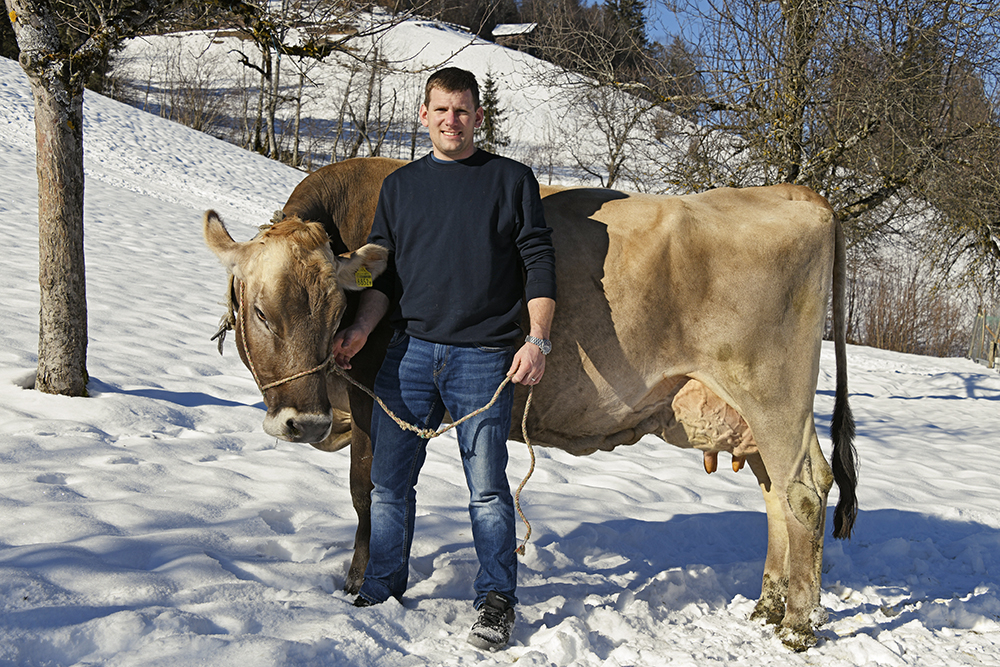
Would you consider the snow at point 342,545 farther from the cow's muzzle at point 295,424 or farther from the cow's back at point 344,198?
the cow's back at point 344,198

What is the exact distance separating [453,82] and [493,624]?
2.26m

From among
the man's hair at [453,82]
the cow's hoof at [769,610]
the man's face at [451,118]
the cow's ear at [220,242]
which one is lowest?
the cow's hoof at [769,610]

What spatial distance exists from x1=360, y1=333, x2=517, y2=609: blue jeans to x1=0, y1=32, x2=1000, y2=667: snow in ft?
0.86

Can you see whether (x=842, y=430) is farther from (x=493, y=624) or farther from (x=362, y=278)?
(x=362, y=278)

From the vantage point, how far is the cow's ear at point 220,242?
3.15m

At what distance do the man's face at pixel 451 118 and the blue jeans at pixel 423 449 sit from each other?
2.81 ft

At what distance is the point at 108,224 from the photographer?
42.8 ft

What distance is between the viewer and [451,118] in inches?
122

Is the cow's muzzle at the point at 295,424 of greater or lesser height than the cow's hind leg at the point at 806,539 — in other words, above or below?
above

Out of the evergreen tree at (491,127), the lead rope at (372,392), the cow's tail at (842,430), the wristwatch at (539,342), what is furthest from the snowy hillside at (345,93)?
the wristwatch at (539,342)

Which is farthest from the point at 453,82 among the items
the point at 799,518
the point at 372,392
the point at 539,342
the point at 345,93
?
the point at 345,93

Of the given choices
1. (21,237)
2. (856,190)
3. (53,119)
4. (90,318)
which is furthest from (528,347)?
(21,237)

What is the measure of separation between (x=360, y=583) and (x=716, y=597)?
1.92 metres

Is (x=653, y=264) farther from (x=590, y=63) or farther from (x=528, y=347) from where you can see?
(x=590, y=63)
